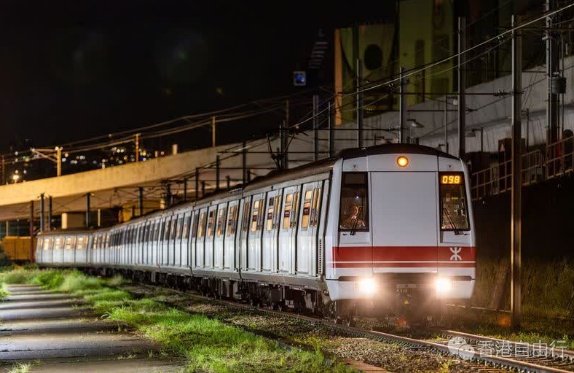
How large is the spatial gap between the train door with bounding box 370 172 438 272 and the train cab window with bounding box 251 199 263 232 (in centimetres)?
688

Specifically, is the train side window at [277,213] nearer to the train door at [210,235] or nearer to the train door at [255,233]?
the train door at [255,233]

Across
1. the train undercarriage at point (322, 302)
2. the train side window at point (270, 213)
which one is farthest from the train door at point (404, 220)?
the train side window at point (270, 213)

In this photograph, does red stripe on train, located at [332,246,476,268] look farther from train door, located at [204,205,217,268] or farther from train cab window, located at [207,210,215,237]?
train cab window, located at [207,210,215,237]

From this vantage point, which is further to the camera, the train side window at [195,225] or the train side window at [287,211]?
the train side window at [195,225]

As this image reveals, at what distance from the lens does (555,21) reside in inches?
1171

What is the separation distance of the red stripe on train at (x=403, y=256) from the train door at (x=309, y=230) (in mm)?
1348

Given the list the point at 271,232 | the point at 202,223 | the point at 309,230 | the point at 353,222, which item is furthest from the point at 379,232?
the point at 202,223

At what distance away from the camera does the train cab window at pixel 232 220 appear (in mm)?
29047

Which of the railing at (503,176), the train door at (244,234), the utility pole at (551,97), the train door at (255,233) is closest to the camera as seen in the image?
the train door at (255,233)

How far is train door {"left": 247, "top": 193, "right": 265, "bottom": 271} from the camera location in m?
25.6

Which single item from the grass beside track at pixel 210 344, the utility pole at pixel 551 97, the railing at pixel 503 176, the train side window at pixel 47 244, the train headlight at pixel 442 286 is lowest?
the grass beside track at pixel 210 344

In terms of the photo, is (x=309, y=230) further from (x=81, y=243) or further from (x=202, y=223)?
(x=81, y=243)

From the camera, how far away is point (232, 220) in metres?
29.5

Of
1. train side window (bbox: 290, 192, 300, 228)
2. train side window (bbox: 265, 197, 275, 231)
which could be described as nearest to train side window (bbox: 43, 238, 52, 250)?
train side window (bbox: 265, 197, 275, 231)
